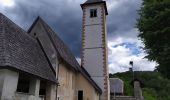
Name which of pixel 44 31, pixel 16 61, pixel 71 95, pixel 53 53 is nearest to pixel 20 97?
pixel 16 61

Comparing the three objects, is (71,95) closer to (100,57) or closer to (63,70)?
(63,70)

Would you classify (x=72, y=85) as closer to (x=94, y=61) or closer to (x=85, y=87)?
(x=85, y=87)

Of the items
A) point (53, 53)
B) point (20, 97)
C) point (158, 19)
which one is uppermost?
point (158, 19)

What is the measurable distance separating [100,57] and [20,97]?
13961 mm

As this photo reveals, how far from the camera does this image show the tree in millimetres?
12680

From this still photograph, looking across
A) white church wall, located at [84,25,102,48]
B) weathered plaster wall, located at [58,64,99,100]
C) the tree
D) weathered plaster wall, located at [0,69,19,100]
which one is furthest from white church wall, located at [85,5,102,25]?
weathered plaster wall, located at [0,69,19,100]

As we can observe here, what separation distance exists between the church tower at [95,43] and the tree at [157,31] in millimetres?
9128

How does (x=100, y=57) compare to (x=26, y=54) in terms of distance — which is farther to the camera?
(x=100, y=57)

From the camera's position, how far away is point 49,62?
1528 centimetres

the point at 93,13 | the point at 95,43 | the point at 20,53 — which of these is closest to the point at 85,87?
the point at 95,43

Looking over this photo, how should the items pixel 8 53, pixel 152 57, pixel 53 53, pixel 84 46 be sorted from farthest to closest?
pixel 84 46, pixel 53 53, pixel 152 57, pixel 8 53

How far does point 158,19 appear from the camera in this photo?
42.9 feet

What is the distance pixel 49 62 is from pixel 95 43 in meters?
9.92

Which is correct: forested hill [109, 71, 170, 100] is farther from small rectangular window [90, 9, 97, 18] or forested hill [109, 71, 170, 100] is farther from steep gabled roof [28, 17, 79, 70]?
steep gabled roof [28, 17, 79, 70]
